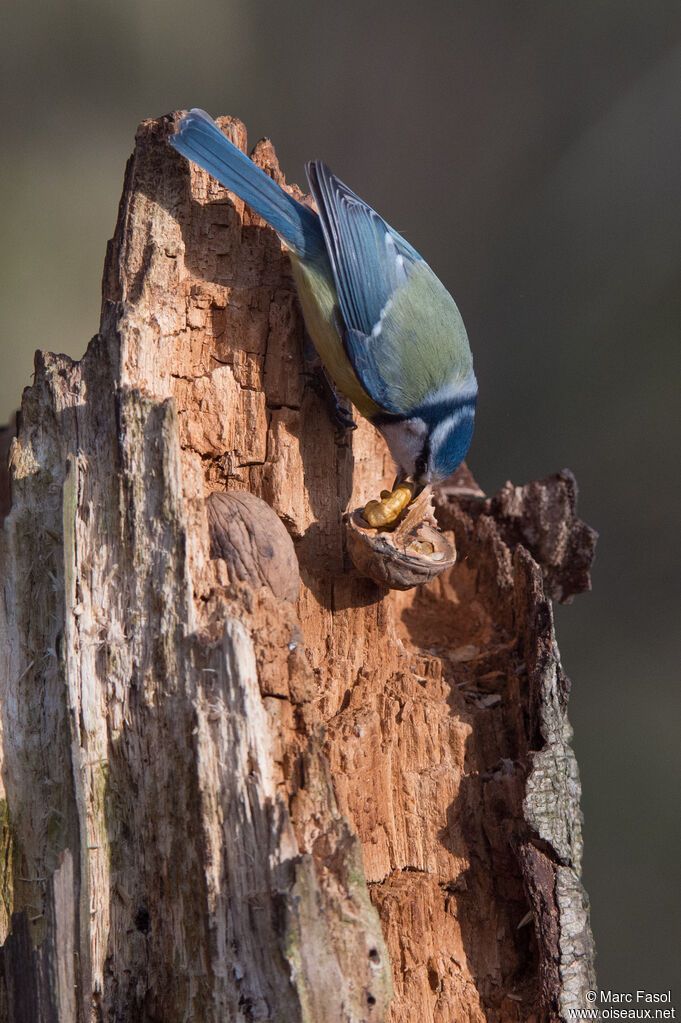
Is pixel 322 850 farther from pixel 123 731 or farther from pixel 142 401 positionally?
pixel 142 401

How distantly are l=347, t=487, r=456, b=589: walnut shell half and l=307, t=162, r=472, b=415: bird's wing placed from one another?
38 cm

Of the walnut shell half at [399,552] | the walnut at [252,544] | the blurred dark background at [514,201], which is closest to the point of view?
the walnut at [252,544]

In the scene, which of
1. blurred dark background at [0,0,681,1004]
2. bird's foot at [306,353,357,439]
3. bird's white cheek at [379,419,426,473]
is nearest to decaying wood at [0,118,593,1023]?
bird's foot at [306,353,357,439]

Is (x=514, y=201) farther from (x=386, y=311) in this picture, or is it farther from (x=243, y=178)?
(x=243, y=178)

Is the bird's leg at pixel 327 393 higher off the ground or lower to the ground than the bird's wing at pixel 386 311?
lower

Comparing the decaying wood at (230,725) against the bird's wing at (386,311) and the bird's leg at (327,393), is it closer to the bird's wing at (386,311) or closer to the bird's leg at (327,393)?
the bird's leg at (327,393)

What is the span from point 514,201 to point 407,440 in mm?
2338

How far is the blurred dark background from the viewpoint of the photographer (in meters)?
4.01

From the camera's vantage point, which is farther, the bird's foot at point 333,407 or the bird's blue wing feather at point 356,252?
the bird's blue wing feather at point 356,252

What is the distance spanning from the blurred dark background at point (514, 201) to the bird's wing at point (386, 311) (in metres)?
1.44

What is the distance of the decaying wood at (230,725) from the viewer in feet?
5.42

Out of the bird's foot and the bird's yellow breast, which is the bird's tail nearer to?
the bird's yellow breast

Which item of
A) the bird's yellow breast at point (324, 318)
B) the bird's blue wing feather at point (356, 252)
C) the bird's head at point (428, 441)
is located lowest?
the bird's head at point (428, 441)

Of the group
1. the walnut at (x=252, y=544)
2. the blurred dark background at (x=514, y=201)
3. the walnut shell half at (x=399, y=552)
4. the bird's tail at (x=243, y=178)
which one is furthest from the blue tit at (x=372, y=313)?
the blurred dark background at (x=514, y=201)
